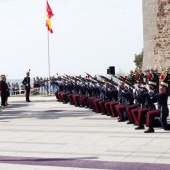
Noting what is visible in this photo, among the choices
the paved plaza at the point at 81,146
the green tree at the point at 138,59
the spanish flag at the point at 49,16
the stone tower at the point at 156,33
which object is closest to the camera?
the paved plaza at the point at 81,146

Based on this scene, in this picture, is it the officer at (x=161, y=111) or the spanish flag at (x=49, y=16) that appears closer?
the officer at (x=161, y=111)

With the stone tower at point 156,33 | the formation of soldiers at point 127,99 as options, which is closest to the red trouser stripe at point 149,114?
the formation of soldiers at point 127,99

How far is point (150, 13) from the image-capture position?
Answer: 94.4ft

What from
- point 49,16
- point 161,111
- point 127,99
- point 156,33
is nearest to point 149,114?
point 161,111

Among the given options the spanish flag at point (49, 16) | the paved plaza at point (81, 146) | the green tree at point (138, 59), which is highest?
the spanish flag at point (49, 16)

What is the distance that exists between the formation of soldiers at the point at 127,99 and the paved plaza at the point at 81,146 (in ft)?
1.13

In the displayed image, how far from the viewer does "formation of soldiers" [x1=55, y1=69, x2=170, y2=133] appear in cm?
1072

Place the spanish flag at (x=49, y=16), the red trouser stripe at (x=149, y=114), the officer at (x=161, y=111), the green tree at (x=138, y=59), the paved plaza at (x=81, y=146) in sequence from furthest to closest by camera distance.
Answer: the green tree at (x=138, y=59) → the spanish flag at (x=49, y=16) → the red trouser stripe at (x=149, y=114) → the officer at (x=161, y=111) → the paved plaza at (x=81, y=146)

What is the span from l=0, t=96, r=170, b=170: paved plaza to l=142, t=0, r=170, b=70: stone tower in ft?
49.6

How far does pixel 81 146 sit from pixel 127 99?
3.75 meters

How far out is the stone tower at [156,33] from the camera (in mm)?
28016

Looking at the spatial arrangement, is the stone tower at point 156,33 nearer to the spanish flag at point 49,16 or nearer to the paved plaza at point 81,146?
the spanish flag at point 49,16

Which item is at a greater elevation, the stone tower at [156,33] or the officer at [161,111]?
the stone tower at [156,33]

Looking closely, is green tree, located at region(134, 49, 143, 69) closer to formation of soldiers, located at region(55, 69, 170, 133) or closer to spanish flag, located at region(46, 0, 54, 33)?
spanish flag, located at region(46, 0, 54, 33)
